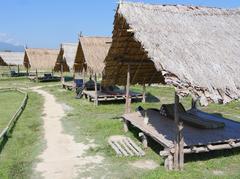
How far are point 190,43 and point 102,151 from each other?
471cm

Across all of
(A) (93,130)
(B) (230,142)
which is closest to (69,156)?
(A) (93,130)

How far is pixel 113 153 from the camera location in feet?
38.9

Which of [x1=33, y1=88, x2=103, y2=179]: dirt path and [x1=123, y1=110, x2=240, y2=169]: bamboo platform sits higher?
[x1=123, y1=110, x2=240, y2=169]: bamboo platform

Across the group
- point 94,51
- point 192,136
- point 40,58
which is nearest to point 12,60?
point 40,58

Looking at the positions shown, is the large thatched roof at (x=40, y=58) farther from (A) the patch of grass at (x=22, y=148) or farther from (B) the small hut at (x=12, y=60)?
(A) the patch of grass at (x=22, y=148)

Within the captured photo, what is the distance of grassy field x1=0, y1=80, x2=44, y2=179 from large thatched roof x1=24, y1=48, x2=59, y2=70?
2207cm

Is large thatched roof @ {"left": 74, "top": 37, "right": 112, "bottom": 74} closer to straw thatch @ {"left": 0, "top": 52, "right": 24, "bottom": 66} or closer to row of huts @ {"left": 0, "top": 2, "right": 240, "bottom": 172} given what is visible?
row of huts @ {"left": 0, "top": 2, "right": 240, "bottom": 172}

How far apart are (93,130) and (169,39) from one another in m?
6.07

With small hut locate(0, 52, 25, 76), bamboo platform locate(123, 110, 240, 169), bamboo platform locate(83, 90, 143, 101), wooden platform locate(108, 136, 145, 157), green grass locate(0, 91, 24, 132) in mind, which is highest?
small hut locate(0, 52, 25, 76)

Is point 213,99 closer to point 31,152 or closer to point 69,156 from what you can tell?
point 69,156

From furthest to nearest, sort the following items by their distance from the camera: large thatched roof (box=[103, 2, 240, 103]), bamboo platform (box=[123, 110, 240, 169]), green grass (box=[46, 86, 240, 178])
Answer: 1. bamboo platform (box=[123, 110, 240, 169])
2. green grass (box=[46, 86, 240, 178])
3. large thatched roof (box=[103, 2, 240, 103])

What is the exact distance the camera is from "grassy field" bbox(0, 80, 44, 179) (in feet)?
33.8

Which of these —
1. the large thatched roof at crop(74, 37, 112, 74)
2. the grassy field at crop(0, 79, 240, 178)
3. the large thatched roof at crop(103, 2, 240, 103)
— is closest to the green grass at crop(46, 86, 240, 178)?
the grassy field at crop(0, 79, 240, 178)

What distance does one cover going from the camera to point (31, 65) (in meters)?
41.8
